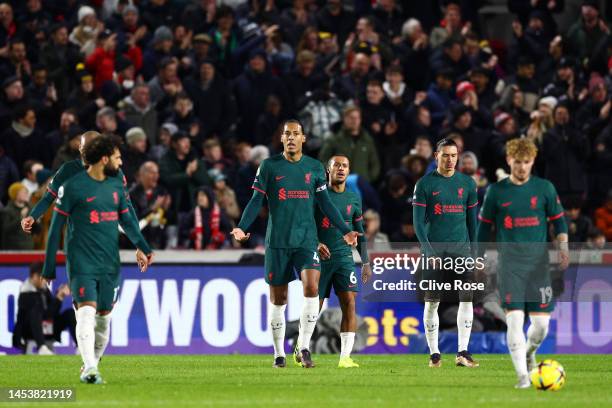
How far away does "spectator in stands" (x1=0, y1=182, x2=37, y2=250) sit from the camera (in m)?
21.1

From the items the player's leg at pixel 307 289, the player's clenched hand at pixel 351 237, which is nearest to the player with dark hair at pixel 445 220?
the player's clenched hand at pixel 351 237

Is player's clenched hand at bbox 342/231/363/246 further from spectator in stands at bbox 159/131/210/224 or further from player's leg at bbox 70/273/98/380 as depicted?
spectator in stands at bbox 159/131/210/224

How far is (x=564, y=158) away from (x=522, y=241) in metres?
10.2

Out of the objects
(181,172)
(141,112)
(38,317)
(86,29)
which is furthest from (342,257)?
(86,29)

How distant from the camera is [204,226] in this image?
21328 millimetres

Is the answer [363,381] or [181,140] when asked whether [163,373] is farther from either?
[181,140]

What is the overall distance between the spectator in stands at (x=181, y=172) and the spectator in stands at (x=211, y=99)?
168 cm

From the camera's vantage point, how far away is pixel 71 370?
53.0 feet

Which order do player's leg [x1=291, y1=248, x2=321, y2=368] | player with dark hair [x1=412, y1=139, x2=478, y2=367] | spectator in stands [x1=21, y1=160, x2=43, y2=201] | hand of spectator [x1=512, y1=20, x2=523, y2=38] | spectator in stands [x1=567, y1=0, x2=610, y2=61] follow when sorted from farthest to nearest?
hand of spectator [x1=512, y1=20, x2=523, y2=38], spectator in stands [x1=567, y1=0, x2=610, y2=61], spectator in stands [x1=21, y1=160, x2=43, y2=201], player with dark hair [x1=412, y1=139, x2=478, y2=367], player's leg [x1=291, y1=248, x2=321, y2=368]

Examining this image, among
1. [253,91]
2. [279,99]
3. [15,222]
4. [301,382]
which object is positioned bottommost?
[301,382]

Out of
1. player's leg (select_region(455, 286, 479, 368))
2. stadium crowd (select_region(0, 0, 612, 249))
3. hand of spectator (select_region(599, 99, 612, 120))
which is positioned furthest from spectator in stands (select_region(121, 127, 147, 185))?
hand of spectator (select_region(599, 99, 612, 120))

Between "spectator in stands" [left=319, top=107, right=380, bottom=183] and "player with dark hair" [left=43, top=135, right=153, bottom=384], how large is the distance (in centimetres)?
926

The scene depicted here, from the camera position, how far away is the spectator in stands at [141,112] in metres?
23.8

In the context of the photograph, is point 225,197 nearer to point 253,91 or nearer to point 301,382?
point 253,91
